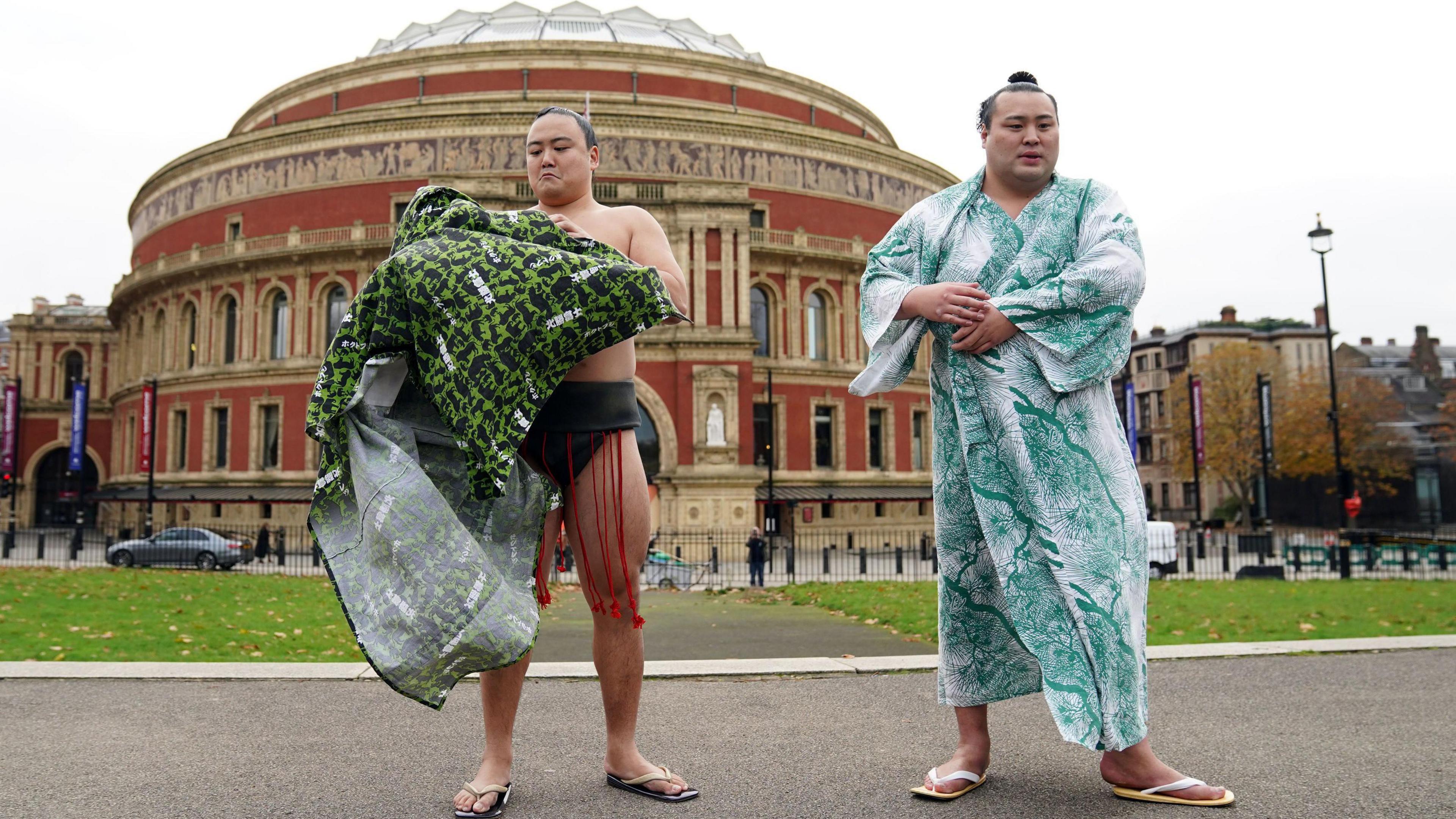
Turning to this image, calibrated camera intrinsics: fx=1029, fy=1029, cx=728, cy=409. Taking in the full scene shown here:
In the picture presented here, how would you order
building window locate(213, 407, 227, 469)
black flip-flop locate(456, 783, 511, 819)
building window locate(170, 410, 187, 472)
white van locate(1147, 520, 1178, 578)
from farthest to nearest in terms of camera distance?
building window locate(170, 410, 187, 472)
building window locate(213, 407, 227, 469)
white van locate(1147, 520, 1178, 578)
black flip-flop locate(456, 783, 511, 819)

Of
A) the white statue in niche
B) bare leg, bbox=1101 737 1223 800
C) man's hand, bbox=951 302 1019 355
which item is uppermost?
the white statue in niche

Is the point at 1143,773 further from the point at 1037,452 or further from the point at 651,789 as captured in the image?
the point at 651,789

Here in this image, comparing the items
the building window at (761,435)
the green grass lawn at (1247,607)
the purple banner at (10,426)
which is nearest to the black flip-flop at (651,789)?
the green grass lawn at (1247,607)

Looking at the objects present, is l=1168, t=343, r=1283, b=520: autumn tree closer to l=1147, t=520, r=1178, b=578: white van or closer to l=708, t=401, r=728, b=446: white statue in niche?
l=708, t=401, r=728, b=446: white statue in niche

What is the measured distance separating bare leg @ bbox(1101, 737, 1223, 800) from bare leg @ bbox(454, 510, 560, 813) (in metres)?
2.03

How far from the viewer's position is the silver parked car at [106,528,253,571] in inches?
976

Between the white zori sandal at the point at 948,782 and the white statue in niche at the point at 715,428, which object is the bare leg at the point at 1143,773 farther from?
the white statue in niche at the point at 715,428

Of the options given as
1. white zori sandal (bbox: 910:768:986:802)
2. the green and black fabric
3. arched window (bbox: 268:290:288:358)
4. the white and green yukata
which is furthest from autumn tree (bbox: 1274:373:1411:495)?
the green and black fabric

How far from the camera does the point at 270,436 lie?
3919 centimetres

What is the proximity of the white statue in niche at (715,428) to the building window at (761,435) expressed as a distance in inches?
176

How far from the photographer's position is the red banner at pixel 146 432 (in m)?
40.4

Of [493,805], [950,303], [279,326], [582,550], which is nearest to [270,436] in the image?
[279,326]

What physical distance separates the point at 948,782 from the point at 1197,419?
33.7 meters

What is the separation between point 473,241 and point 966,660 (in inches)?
91.7
